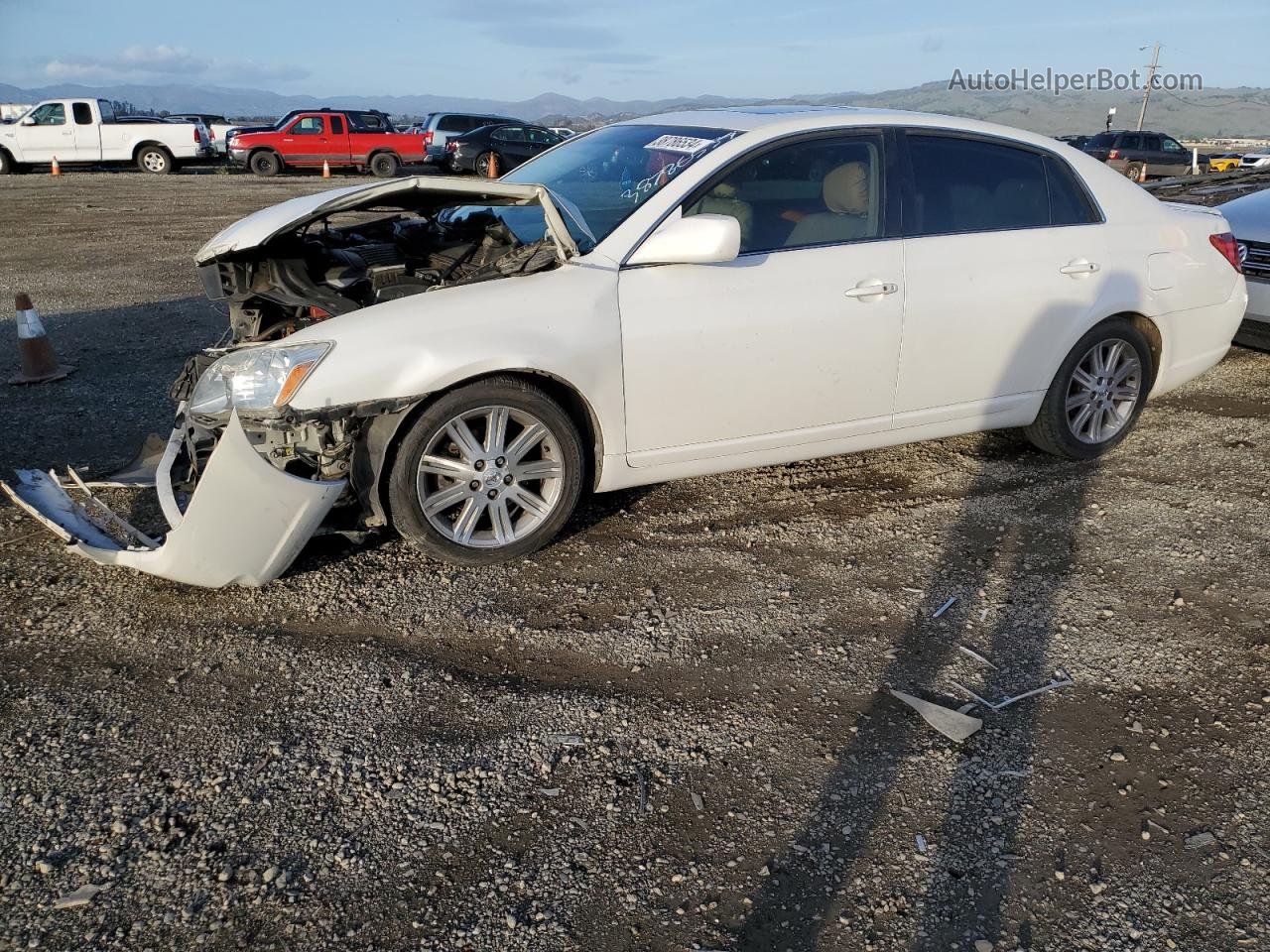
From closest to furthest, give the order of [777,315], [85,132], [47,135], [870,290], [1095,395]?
1. [777,315]
2. [870,290]
3. [1095,395]
4. [47,135]
5. [85,132]

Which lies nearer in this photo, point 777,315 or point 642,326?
point 642,326

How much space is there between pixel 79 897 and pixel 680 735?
1.61 metres

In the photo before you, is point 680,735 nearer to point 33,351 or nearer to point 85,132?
point 33,351

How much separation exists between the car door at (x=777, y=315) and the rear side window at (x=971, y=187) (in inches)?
7.1

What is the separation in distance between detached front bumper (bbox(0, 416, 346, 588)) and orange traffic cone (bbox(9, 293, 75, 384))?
10.8 feet

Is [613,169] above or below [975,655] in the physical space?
above

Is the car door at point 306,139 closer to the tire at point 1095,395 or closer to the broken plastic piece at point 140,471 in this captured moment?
the broken plastic piece at point 140,471

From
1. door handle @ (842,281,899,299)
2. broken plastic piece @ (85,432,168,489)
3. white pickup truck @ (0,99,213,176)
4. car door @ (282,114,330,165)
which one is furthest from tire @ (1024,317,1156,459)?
white pickup truck @ (0,99,213,176)

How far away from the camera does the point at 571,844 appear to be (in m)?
2.62

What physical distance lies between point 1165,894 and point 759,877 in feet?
3.26

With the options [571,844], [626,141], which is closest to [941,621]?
[571,844]

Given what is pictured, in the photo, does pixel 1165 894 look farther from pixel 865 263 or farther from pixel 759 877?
pixel 865 263

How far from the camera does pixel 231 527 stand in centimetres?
358

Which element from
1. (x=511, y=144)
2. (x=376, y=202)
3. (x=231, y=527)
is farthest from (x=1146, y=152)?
(x=231, y=527)
